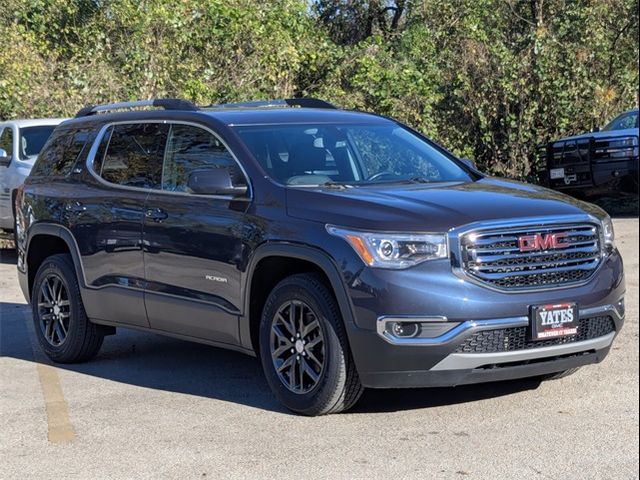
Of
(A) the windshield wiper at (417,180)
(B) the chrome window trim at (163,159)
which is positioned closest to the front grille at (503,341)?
(A) the windshield wiper at (417,180)

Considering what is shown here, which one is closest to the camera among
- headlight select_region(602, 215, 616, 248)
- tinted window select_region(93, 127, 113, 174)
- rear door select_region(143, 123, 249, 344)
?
headlight select_region(602, 215, 616, 248)

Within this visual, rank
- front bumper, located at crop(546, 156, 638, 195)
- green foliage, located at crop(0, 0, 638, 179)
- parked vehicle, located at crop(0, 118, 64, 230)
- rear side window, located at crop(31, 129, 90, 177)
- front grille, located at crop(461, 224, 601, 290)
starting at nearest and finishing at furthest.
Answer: front grille, located at crop(461, 224, 601, 290) < rear side window, located at crop(31, 129, 90, 177) < front bumper, located at crop(546, 156, 638, 195) < parked vehicle, located at crop(0, 118, 64, 230) < green foliage, located at crop(0, 0, 638, 179)

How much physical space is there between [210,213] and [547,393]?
2291 mm

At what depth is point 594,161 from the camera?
16062 millimetres

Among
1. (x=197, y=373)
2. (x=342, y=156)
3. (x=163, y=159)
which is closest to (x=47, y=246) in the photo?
(x=163, y=159)

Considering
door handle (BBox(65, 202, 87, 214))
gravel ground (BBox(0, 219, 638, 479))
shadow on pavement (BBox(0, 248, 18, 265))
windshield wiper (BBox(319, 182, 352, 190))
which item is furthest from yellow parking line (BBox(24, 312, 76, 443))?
shadow on pavement (BBox(0, 248, 18, 265))

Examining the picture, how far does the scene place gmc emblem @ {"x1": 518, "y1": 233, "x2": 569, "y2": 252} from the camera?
20.7 ft

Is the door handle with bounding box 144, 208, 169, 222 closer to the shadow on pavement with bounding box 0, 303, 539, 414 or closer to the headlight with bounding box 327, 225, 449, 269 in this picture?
the shadow on pavement with bounding box 0, 303, 539, 414

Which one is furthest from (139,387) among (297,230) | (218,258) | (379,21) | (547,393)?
(379,21)

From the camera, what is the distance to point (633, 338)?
8586 mm

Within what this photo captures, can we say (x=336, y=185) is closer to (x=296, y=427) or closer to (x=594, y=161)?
(x=296, y=427)

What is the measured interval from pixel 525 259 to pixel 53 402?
3.05m

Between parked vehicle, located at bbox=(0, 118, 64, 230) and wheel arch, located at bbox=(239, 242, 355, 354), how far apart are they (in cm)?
916

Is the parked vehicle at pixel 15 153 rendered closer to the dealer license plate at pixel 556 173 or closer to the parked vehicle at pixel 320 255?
the dealer license plate at pixel 556 173
